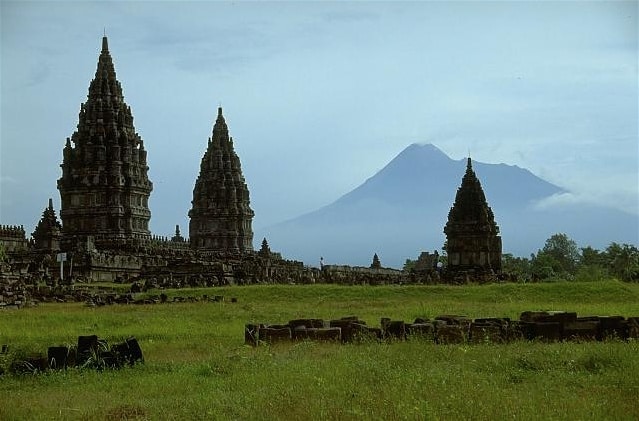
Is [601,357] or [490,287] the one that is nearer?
[601,357]

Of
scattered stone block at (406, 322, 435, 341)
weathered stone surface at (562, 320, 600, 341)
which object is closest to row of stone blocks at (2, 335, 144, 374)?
scattered stone block at (406, 322, 435, 341)

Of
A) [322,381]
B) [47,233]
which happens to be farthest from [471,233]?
[322,381]

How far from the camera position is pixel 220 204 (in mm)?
78062

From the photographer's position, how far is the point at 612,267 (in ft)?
216

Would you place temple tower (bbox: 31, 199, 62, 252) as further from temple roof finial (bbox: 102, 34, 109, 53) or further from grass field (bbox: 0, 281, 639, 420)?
grass field (bbox: 0, 281, 639, 420)

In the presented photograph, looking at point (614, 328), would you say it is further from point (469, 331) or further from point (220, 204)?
point (220, 204)

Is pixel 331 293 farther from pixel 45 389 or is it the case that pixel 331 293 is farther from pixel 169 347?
pixel 45 389

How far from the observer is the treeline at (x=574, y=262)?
189 feet

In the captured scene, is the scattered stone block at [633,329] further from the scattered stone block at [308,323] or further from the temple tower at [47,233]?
the temple tower at [47,233]

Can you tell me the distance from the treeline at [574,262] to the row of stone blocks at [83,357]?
41.4 meters

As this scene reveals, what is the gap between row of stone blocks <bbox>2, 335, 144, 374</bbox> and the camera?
12.9 meters

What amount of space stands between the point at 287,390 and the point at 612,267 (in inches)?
2385

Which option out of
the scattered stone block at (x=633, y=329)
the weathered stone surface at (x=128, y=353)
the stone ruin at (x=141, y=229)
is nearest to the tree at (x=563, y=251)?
the stone ruin at (x=141, y=229)

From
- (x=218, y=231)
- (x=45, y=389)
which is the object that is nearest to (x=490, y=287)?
(x=45, y=389)
